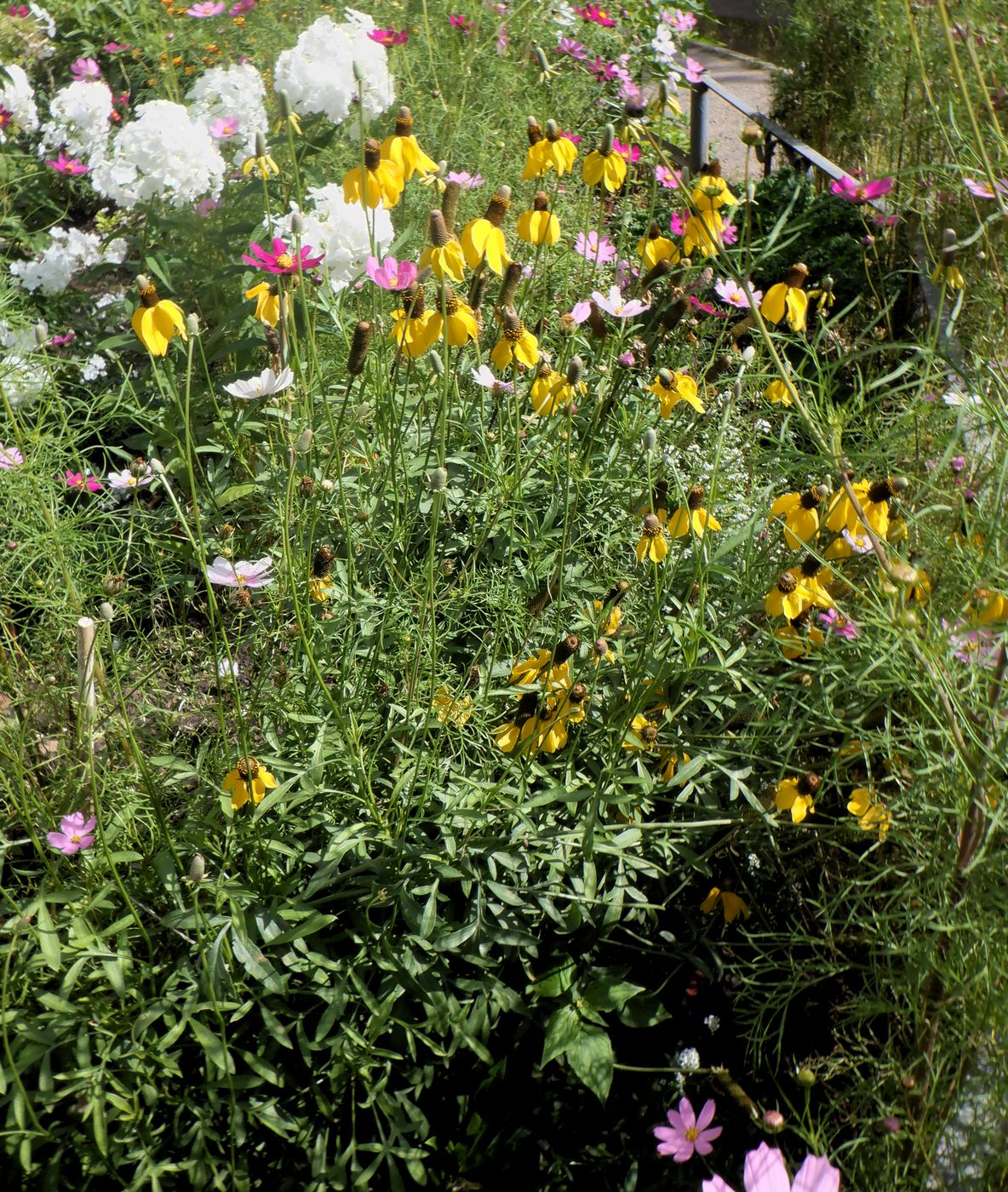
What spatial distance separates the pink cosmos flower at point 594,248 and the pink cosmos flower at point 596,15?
8.45ft

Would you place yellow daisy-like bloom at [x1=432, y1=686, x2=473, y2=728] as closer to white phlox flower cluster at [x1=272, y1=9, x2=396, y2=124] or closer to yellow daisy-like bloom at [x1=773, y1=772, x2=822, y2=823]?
yellow daisy-like bloom at [x1=773, y1=772, x2=822, y2=823]

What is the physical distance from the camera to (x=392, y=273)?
1697mm

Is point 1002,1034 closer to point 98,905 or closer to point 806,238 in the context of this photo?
point 98,905

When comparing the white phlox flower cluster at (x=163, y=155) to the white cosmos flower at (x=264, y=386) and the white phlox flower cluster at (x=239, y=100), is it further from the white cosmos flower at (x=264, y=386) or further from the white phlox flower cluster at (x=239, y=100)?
the white cosmos flower at (x=264, y=386)

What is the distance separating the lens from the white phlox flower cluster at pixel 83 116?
284 cm

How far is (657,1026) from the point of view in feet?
5.72

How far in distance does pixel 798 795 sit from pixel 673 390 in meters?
0.68

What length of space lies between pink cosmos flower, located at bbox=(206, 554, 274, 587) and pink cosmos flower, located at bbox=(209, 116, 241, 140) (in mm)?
1358

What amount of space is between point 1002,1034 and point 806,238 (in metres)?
3.44

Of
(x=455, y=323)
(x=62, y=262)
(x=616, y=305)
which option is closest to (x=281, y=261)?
(x=455, y=323)

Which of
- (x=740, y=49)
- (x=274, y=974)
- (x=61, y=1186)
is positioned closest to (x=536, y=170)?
(x=274, y=974)

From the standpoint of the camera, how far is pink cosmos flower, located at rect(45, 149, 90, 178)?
3053 mm

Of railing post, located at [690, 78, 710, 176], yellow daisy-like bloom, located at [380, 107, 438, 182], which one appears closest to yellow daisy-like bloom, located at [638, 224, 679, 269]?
yellow daisy-like bloom, located at [380, 107, 438, 182]

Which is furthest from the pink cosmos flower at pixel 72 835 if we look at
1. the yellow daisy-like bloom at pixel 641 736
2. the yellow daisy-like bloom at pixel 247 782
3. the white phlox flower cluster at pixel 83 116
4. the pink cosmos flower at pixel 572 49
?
the pink cosmos flower at pixel 572 49
